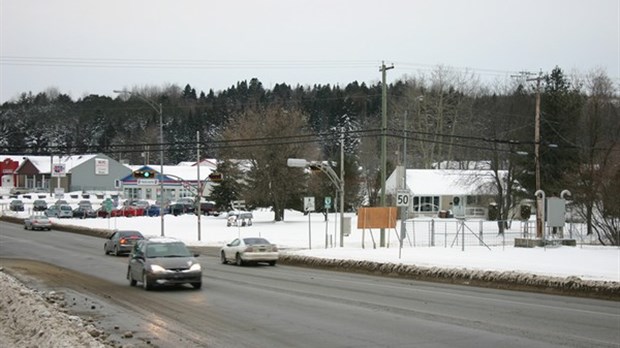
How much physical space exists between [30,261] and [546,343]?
29.5m

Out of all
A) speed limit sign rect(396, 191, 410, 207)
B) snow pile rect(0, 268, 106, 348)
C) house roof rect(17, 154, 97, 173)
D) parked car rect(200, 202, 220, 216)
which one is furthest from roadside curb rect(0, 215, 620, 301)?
house roof rect(17, 154, 97, 173)

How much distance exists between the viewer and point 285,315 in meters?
14.9

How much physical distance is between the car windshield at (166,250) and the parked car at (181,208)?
69.5 metres

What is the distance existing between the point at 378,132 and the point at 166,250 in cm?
7992

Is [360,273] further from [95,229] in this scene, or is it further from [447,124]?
[447,124]

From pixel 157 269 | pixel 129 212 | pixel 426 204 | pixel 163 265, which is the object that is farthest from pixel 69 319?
pixel 129 212

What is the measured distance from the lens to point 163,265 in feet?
67.3

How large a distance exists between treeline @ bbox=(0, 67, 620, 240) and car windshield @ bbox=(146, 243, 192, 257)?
18.2 metres

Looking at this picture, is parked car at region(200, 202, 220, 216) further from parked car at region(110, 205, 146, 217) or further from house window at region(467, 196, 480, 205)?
house window at region(467, 196, 480, 205)

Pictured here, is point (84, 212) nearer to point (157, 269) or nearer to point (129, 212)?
point (129, 212)

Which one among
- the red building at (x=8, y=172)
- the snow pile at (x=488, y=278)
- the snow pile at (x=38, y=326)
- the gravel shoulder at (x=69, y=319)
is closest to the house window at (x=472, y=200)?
the snow pile at (x=488, y=278)

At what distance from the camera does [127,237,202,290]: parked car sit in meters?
20.3

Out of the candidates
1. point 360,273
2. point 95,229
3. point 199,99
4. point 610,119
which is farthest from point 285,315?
point 199,99

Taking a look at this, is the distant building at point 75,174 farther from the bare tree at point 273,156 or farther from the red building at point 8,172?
the bare tree at point 273,156
